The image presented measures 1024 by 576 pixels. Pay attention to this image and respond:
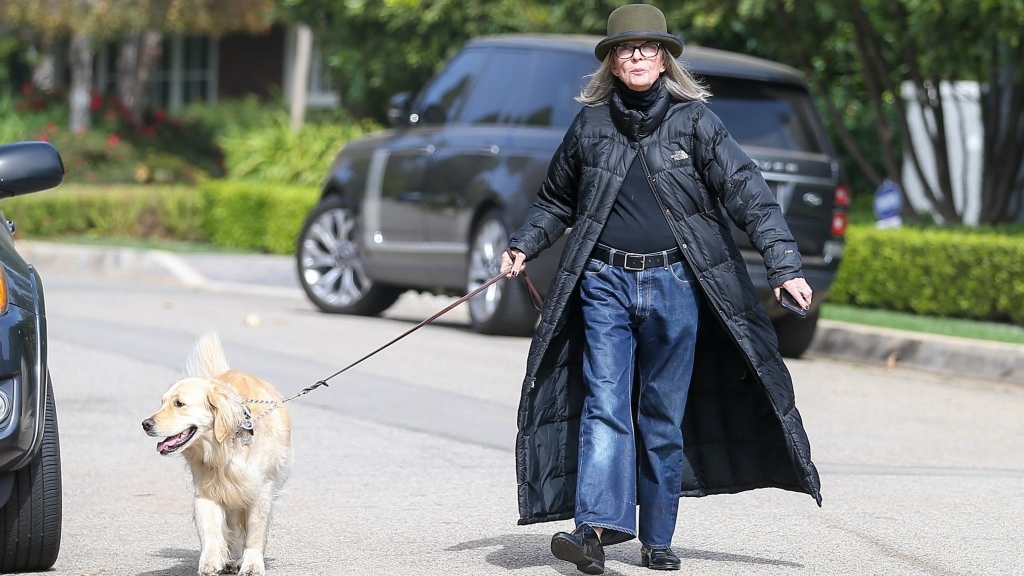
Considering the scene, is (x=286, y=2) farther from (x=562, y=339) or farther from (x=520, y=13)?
(x=562, y=339)

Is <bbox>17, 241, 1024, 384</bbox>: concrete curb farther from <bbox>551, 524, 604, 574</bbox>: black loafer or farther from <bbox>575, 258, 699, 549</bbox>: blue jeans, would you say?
<bbox>551, 524, 604, 574</bbox>: black loafer

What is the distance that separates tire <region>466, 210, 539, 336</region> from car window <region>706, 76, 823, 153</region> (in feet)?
5.30

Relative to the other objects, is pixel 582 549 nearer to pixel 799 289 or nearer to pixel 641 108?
pixel 799 289

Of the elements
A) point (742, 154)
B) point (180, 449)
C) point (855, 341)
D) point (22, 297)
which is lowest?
point (855, 341)

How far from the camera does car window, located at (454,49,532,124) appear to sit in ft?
38.0

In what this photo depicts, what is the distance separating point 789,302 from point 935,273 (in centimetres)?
806

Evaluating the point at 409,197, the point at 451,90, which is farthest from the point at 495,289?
the point at 451,90

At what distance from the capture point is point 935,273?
506 inches

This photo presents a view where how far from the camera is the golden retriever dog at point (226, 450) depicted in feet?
15.8

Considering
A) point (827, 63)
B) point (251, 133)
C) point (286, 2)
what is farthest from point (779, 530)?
point (251, 133)

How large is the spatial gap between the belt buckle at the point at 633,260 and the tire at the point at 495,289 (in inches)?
227

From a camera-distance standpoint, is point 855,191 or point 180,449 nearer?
point 180,449

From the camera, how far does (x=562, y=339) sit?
5.41 m

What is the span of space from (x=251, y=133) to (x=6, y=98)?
5379mm
